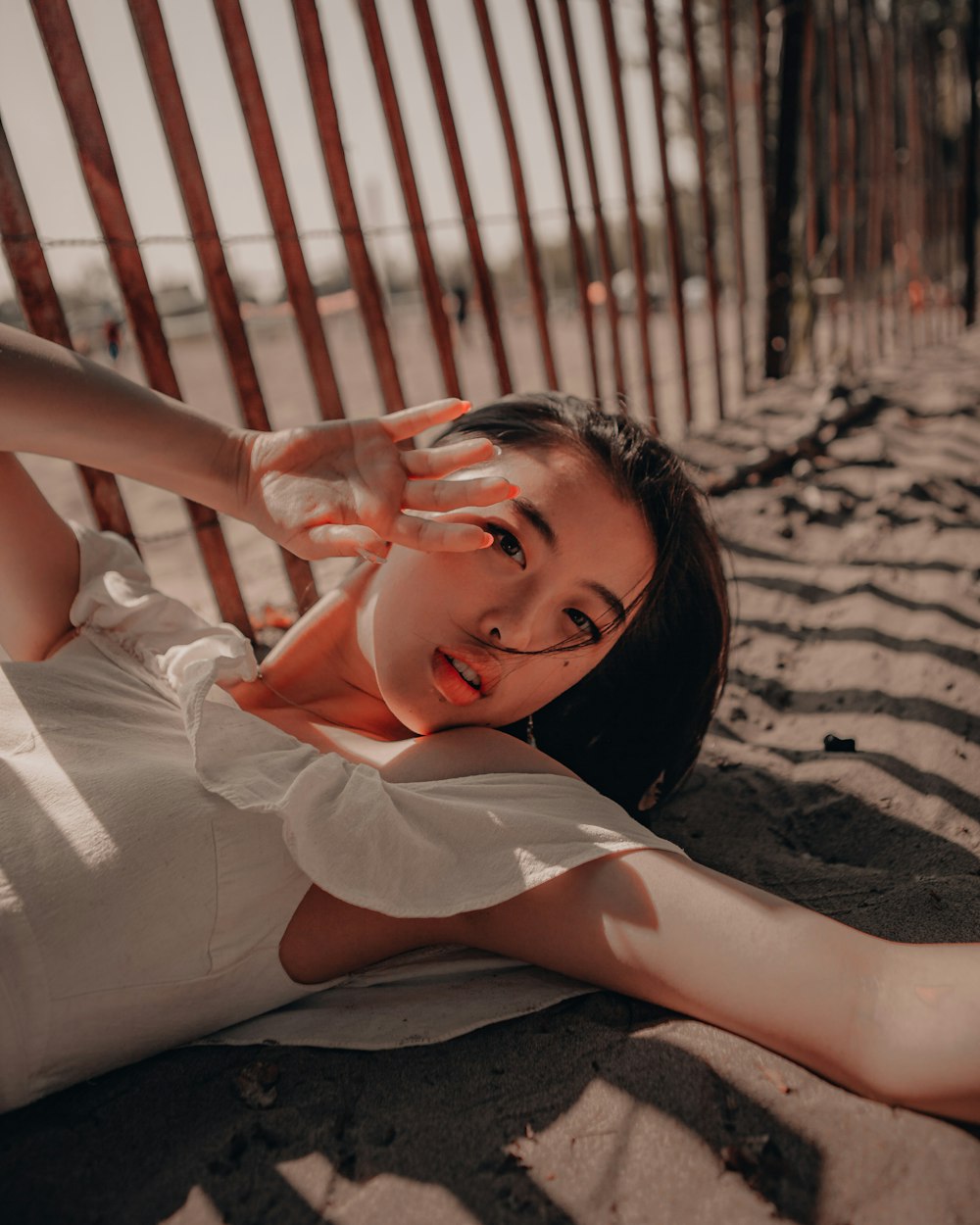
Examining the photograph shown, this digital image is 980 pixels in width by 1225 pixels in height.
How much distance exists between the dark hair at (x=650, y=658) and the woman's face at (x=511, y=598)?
0.13m

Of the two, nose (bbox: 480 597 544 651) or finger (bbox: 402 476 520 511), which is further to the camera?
nose (bbox: 480 597 544 651)

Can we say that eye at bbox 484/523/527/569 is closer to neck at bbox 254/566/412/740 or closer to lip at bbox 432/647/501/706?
lip at bbox 432/647/501/706

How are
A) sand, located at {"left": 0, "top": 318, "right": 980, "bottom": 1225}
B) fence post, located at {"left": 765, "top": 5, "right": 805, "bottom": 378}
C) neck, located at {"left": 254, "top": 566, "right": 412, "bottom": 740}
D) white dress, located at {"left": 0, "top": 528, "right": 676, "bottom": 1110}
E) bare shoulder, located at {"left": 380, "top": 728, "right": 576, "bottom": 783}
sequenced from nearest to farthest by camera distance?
sand, located at {"left": 0, "top": 318, "right": 980, "bottom": 1225}
white dress, located at {"left": 0, "top": 528, "right": 676, "bottom": 1110}
bare shoulder, located at {"left": 380, "top": 728, "right": 576, "bottom": 783}
neck, located at {"left": 254, "top": 566, "right": 412, "bottom": 740}
fence post, located at {"left": 765, "top": 5, "right": 805, "bottom": 378}

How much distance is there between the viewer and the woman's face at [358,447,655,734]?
1431 millimetres

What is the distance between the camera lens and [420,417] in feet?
4.28

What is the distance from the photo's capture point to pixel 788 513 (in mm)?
3592

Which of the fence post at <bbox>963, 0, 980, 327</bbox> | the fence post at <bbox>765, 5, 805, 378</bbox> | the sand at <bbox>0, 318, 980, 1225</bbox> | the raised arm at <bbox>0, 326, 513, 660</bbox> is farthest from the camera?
the fence post at <bbox>963, 0, 980, 327</bbox>

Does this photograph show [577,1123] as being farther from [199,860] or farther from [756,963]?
[199,860]

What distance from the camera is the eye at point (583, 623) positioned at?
58.5 inches

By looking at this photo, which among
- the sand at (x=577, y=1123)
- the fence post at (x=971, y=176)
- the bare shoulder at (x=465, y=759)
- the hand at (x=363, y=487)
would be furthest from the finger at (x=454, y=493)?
the fence post at (x=971, y=176)

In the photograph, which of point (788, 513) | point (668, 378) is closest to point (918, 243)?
point (668, 378)

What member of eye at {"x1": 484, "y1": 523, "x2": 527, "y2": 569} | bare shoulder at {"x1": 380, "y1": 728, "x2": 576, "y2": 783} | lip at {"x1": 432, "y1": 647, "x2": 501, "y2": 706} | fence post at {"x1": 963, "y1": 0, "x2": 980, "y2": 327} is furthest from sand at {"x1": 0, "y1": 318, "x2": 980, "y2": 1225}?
fence post at {"x1": 963, "y1": 0, "x2": 980, "y2": 327}

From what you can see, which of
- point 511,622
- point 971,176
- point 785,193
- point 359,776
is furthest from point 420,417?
point 971,176

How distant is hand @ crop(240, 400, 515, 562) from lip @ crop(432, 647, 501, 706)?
234 millimetres
